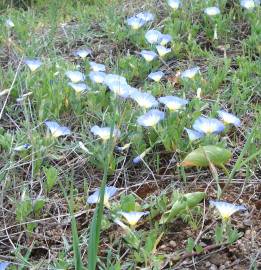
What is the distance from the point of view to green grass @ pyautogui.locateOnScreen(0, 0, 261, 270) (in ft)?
5.98

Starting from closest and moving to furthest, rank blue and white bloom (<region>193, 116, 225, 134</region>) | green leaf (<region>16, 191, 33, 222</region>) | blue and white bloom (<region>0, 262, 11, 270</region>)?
1. blue and white bloom (<region>0, 262, 11, 270</region>)
2. green leaf (<region>16, 191, 33, 222</region>)
3. blue and white bloom (<region>193, 116, 225, 134</region>)

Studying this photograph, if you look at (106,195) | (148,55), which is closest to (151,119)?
(106,195)

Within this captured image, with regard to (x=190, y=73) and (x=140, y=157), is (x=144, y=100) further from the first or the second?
(x=190, y=73)

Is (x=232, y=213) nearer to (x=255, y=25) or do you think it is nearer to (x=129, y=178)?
(x=129, y=178)

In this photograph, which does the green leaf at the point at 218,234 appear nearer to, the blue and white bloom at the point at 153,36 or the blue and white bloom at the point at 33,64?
the blue and white bloom at the point at 33,64

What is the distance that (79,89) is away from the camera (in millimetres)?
2457

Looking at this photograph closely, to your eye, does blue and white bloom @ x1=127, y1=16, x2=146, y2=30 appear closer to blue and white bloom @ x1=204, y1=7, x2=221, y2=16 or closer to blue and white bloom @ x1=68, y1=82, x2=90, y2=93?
blue and white bloom @ x1=204, y1=7, x2=221, y2=16

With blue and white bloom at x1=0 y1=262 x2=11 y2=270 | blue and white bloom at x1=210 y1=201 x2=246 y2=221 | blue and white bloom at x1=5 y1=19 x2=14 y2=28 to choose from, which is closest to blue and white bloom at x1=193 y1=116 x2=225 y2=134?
blue and white bloom at x1=210 y1=201 x2=246 y2=221

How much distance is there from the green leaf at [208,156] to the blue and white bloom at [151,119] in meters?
0.20

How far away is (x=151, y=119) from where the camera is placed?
219 cm

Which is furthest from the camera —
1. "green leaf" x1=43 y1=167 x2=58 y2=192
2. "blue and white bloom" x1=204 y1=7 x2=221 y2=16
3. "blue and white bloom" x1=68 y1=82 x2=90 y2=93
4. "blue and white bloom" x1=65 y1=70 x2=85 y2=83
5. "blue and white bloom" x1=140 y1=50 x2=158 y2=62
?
"blue and white bloom" x1=204 y1=7 x2=221 y2=16

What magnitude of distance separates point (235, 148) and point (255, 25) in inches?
37.6

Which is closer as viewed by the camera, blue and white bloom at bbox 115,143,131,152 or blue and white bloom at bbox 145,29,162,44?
blue and white bloom at bbox 115,143,131,152

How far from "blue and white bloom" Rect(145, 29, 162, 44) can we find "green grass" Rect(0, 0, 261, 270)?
4cm
